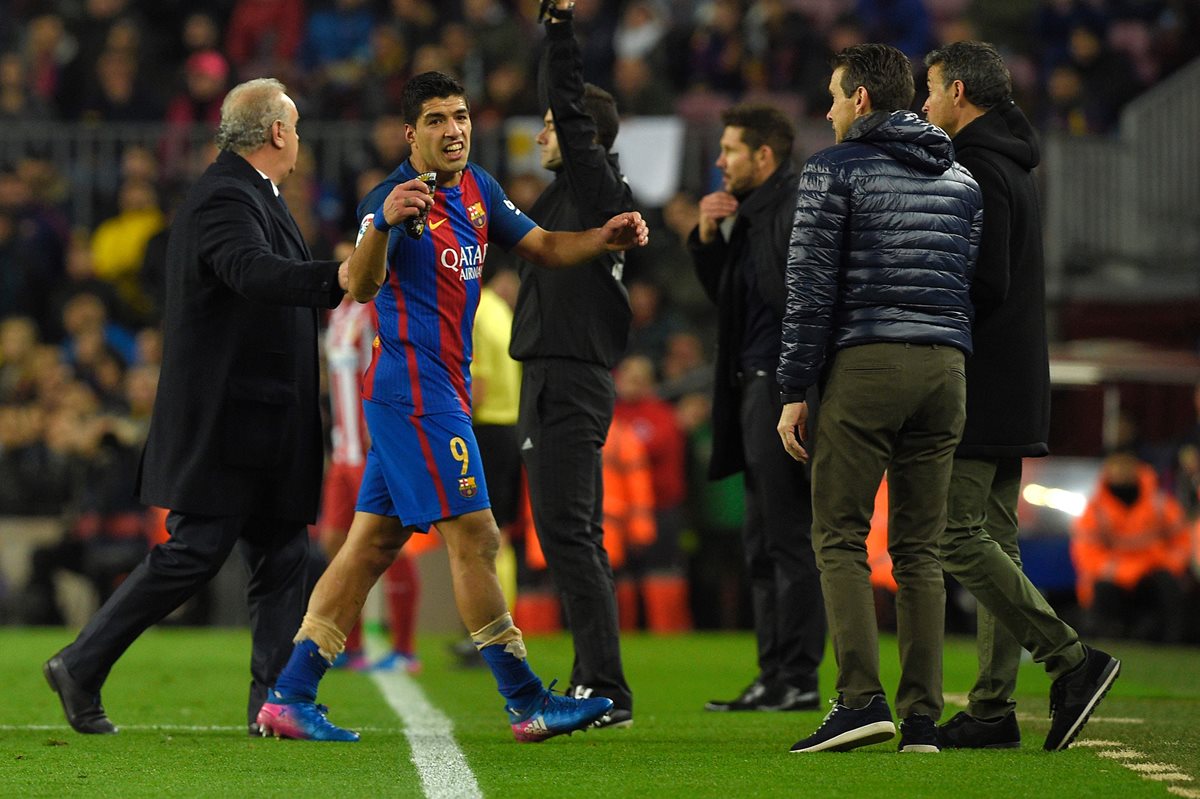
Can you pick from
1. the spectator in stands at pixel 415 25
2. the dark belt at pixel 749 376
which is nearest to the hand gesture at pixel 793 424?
the dark belt at pixel 749 376

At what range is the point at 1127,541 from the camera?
1392 centimetres

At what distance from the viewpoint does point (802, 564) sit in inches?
332

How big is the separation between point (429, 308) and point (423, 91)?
0.74 m

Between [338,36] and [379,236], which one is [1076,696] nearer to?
[379,236]

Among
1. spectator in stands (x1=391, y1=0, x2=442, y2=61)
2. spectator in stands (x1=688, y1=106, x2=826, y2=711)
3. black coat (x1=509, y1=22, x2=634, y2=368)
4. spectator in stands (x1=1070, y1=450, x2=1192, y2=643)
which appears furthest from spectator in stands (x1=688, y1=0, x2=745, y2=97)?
black coat (x1=509, y1=22, x2=634, y2=368)

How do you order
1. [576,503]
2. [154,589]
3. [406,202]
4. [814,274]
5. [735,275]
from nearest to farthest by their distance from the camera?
[406,202]
[814,274]
[154,589]
[576,503]
[735,275]

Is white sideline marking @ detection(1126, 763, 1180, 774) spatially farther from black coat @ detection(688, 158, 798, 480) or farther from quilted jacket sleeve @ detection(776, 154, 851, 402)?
black coat @ detection(688, 158, 798, 480)

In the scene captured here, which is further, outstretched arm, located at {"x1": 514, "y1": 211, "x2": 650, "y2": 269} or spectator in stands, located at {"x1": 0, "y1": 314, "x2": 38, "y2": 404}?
spectator in stands, located at {"x1": 0, "y1": 314, "x2": 38, "y2": 404}

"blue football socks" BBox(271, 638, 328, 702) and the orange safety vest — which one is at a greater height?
"blue football socks" BBox(271, 638, 328, 702)

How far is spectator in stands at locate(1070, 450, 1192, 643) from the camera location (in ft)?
45.5

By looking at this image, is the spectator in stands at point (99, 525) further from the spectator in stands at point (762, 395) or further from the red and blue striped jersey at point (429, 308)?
the red and blue striped jersey at point (429, 308)

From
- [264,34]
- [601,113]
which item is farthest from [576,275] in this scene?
[264,34]

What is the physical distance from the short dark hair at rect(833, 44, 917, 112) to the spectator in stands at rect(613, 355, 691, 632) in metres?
9.06

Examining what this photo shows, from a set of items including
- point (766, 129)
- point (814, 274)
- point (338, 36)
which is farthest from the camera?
point (338, 36)
